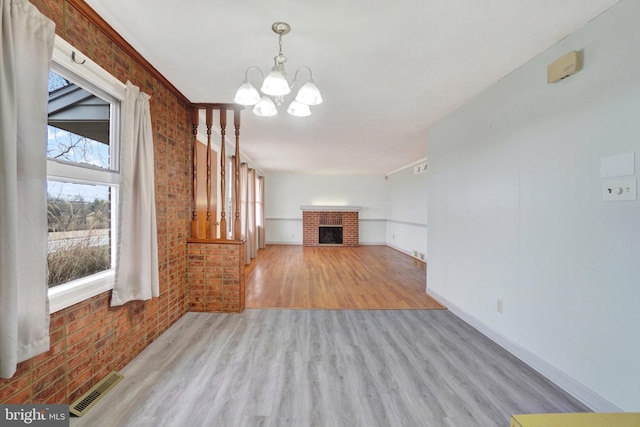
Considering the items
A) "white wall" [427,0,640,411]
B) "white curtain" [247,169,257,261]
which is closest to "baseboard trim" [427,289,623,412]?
"white wall" [427,0,640,411]

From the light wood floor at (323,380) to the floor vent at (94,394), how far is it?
0.04 metres

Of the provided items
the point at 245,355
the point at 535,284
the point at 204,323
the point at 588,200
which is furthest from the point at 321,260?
the point at 588,200

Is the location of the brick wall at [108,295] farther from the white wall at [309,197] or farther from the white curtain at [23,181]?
the white wall at [309,197]

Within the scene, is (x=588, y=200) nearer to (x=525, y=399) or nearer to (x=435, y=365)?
(x=525, y=399)

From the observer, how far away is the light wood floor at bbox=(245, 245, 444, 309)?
11.2 ft

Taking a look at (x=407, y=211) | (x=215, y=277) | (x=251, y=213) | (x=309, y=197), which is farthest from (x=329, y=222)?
(x=215, y=277)

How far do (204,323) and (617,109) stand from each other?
3.68 meters

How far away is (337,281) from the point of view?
447cm

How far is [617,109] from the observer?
4.97 ft

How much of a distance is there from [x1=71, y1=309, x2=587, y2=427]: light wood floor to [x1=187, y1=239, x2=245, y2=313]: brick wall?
0.98ft

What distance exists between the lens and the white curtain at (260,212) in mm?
7297

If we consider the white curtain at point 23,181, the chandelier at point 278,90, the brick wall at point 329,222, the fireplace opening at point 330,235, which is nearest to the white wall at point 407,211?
the brick wall at point 329,222

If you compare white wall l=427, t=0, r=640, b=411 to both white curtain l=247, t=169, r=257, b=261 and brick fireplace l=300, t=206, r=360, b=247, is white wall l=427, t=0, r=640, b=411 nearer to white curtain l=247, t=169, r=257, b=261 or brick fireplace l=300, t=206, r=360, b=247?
white curtain l=247, t=169, r=257, b=261

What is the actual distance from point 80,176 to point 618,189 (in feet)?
10.6
